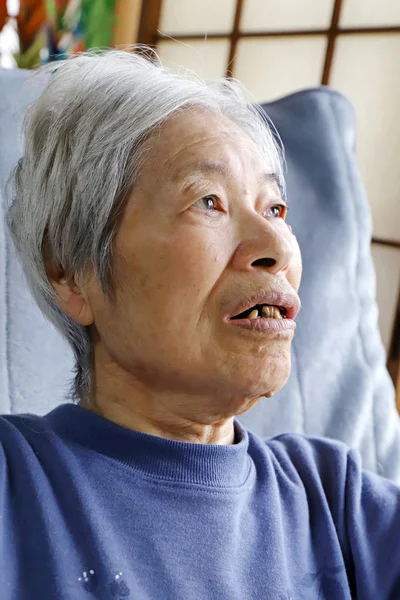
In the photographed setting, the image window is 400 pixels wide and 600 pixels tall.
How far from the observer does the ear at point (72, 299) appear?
3.60ft

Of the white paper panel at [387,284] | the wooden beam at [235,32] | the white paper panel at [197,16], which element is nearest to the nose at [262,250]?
the white paper panel at [387,284]

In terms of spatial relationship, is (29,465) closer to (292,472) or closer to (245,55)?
(292,472)

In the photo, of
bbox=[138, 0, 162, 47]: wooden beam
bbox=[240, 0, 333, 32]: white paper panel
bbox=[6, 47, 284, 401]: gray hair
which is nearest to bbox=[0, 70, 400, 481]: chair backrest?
bbox=[6, 47, 284, 401]: gray hair

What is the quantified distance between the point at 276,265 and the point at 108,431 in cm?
30

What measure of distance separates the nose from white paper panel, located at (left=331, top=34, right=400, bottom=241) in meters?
1.65

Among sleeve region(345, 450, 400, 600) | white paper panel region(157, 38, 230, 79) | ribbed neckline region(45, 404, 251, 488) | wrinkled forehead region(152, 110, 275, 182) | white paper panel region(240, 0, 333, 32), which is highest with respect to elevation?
white paper panel region(240, 0, 333, 32)

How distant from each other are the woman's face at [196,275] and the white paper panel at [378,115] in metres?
1.62

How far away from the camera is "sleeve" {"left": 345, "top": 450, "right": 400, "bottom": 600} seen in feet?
3.70

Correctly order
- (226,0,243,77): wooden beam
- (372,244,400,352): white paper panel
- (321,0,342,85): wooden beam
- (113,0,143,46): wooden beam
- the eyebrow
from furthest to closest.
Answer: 1. (113,0,143,46): wooden beam
2. (226,0,243,77): wooden beam
3. (321,0,342,85): wooden beam
4. (372,244,400,352): white paper panel
5. the eyebrow

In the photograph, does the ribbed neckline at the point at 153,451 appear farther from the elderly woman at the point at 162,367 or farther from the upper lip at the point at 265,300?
the upper lip at the point at 265,300

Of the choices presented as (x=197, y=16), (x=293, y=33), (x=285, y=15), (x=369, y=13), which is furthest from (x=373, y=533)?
(x=197, y=16)

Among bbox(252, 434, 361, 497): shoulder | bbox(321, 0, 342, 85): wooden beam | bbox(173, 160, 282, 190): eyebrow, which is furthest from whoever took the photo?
bbox(321, 0, 342, 85): wooden beam

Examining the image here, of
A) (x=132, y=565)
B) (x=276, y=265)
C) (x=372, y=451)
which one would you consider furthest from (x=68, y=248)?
(x=372, y=451)

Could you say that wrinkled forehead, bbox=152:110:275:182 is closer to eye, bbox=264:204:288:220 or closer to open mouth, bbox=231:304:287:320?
eye, bbox=264:204:288:220
